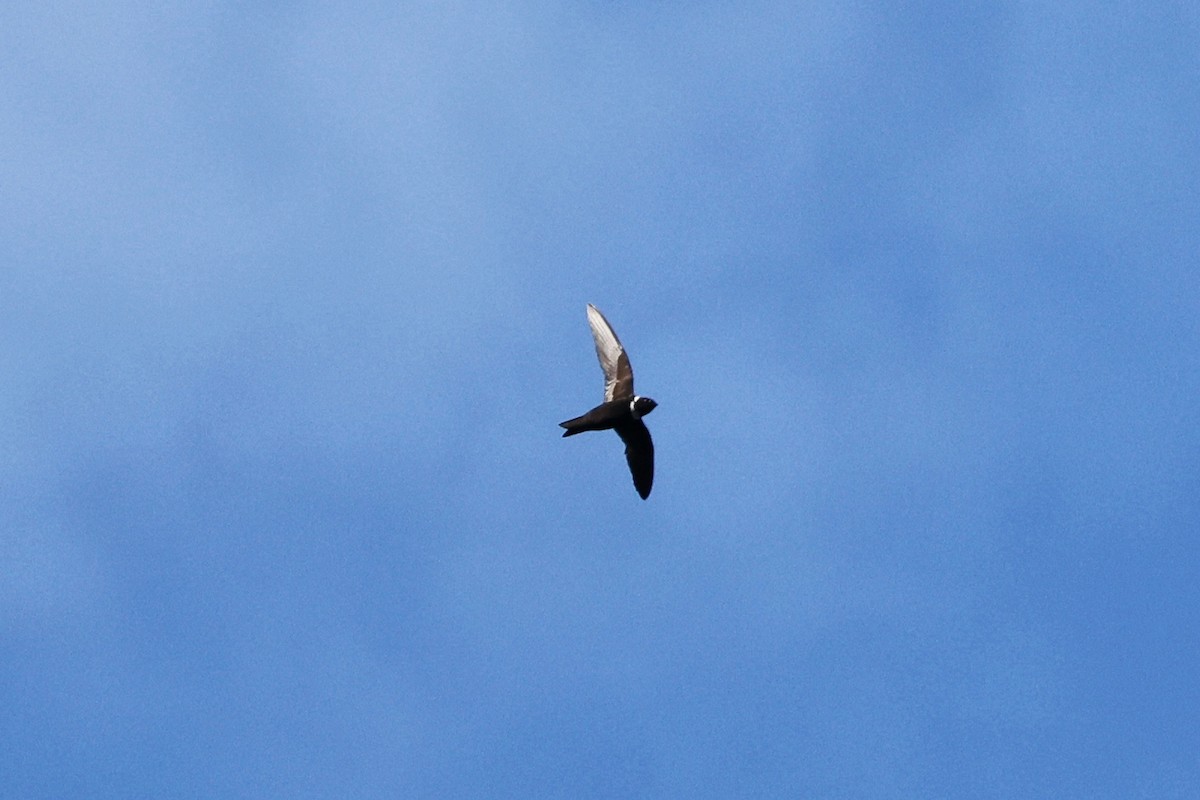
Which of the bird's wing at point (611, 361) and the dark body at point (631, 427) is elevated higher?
the bird's wing at point (611, 361)

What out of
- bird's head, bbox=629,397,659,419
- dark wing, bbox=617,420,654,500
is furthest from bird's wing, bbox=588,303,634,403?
dark wing, bbox=617,420,654,500

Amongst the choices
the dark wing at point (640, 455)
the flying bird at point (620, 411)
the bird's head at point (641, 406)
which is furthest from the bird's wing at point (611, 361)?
the dark wing at point (640, 455)

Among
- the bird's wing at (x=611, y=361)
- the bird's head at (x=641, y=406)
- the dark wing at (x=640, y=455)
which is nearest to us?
the bird's head at (x=641, y=406)

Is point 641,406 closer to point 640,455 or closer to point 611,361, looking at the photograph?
point 611,361

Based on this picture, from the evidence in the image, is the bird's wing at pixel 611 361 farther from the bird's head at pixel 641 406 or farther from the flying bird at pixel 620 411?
the bird's head at pixel 641 406

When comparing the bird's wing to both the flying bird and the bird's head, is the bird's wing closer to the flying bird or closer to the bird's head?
the flying bird

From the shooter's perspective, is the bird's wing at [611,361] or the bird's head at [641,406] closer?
the bird's head at [641,406]

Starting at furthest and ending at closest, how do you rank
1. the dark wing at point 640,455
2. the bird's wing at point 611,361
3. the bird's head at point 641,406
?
the dark wing at point 640,455 → the bird's wing at point 611,361 → the bird's head at point 641,406

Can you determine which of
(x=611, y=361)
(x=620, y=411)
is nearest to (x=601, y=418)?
(x=620, y=411)
